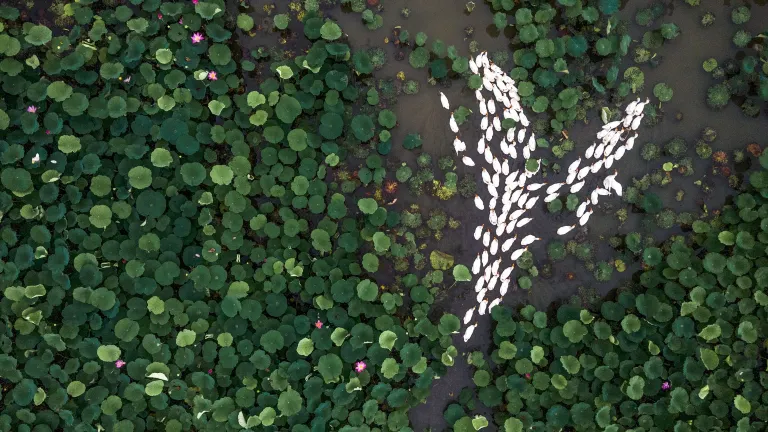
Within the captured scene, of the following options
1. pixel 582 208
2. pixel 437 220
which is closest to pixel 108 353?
pixel 437 220

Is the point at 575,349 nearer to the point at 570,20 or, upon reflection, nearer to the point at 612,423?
the point at 612,423

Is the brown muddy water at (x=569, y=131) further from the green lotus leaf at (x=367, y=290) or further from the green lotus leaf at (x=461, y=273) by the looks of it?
the green lotus leaf at (x=367, y=290)

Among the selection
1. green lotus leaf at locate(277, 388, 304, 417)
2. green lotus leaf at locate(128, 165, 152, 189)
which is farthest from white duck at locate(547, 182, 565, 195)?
green lotus leaf at locate(128, 165, 152, 189)

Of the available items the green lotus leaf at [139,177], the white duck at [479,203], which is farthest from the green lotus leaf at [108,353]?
the white duck at [479,203]

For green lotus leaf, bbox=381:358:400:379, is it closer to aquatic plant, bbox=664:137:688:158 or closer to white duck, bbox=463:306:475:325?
white duck, bbox=463:306:475:325

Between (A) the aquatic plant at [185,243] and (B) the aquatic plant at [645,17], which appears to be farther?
(B) the aquatic plant at [645,17]
